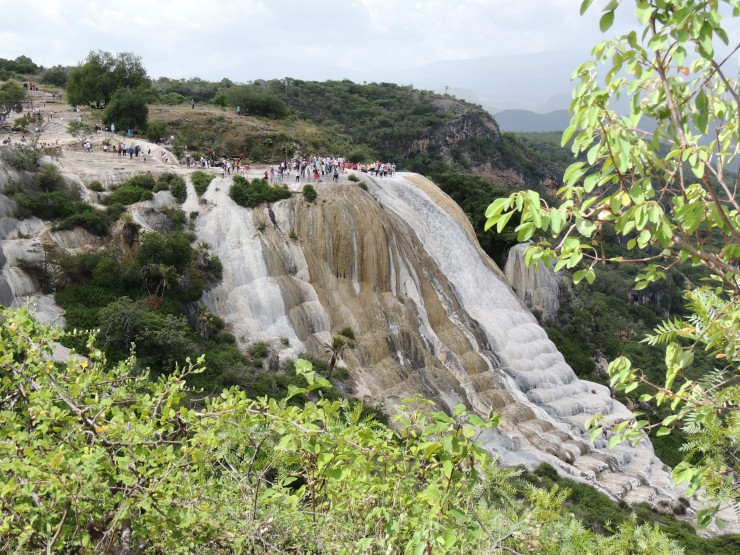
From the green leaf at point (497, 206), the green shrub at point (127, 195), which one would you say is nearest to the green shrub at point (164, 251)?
the green shrub at point (127, 195)

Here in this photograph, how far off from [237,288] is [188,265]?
88.4 inches

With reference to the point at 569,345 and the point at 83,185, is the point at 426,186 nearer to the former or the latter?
the point at 569,345

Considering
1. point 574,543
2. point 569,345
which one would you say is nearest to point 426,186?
point 569,345

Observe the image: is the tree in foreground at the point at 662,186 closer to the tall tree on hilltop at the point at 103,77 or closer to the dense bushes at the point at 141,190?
the dense bushes at the point at 141,190

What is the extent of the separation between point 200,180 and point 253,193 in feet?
8.49

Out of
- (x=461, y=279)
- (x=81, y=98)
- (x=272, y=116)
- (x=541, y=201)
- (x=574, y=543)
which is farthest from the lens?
(x=272, y=116)

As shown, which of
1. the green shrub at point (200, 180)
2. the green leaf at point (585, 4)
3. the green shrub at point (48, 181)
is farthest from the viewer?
the green shrub at point (200, 180)

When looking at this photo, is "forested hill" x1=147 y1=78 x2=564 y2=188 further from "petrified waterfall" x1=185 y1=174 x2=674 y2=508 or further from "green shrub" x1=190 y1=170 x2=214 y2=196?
"petrified waterfall" x1=185 y1=174 x2=674 y2=508

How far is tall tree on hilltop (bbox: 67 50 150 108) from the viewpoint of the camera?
140ft

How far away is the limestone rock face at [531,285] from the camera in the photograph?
3725cm

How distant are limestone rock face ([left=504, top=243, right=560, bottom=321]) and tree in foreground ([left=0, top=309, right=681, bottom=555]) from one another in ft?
108

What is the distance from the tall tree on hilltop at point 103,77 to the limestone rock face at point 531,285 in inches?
1140

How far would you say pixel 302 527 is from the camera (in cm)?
473

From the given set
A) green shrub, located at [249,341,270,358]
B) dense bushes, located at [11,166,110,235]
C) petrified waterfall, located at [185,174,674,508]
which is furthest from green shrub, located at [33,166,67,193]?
green shrub, located at [249,341,270,358]
